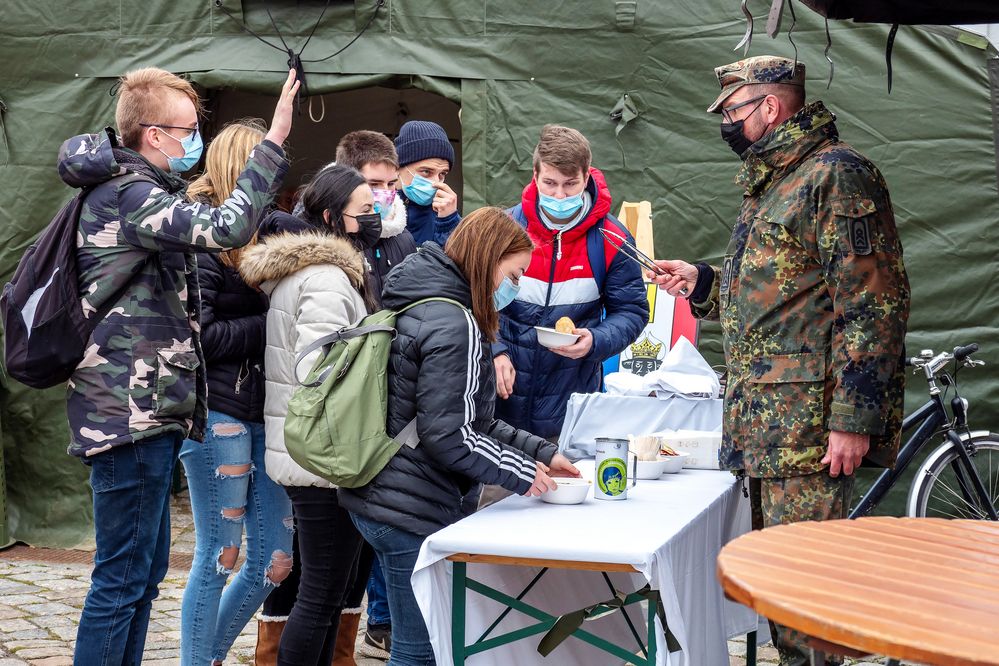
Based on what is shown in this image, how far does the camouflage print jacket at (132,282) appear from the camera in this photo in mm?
3035

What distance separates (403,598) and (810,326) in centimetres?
130

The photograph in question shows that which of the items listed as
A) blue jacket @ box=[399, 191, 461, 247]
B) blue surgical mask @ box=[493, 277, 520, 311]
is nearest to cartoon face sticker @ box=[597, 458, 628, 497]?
blue surgical mask @ box=[493, 277, 520, 311]

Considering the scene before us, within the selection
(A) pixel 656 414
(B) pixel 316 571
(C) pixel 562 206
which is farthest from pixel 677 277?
(B) pixel 316 571

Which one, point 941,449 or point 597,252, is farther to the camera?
point 941,449

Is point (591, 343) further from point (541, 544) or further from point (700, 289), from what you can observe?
point (541, 544)

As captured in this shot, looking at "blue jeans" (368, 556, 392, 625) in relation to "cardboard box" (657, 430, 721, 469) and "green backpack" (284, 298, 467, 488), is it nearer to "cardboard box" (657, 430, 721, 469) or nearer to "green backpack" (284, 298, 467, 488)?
"cardboard box" (657, 430, 721, 469)

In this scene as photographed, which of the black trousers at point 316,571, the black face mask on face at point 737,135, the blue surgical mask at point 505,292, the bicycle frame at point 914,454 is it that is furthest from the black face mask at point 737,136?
the bicycle frame at point 914,454

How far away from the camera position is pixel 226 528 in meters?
3.64

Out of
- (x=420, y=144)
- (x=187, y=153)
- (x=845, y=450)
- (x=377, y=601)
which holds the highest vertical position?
(x=187, y=153)

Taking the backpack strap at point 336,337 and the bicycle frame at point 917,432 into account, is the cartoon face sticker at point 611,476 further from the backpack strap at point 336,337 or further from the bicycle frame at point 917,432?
the bicycle frame at point 917,432

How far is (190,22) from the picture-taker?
6281 mm

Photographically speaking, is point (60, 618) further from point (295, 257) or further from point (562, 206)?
point (562, 206)

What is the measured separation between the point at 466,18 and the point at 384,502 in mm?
3735

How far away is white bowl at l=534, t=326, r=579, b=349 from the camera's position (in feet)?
12.8
